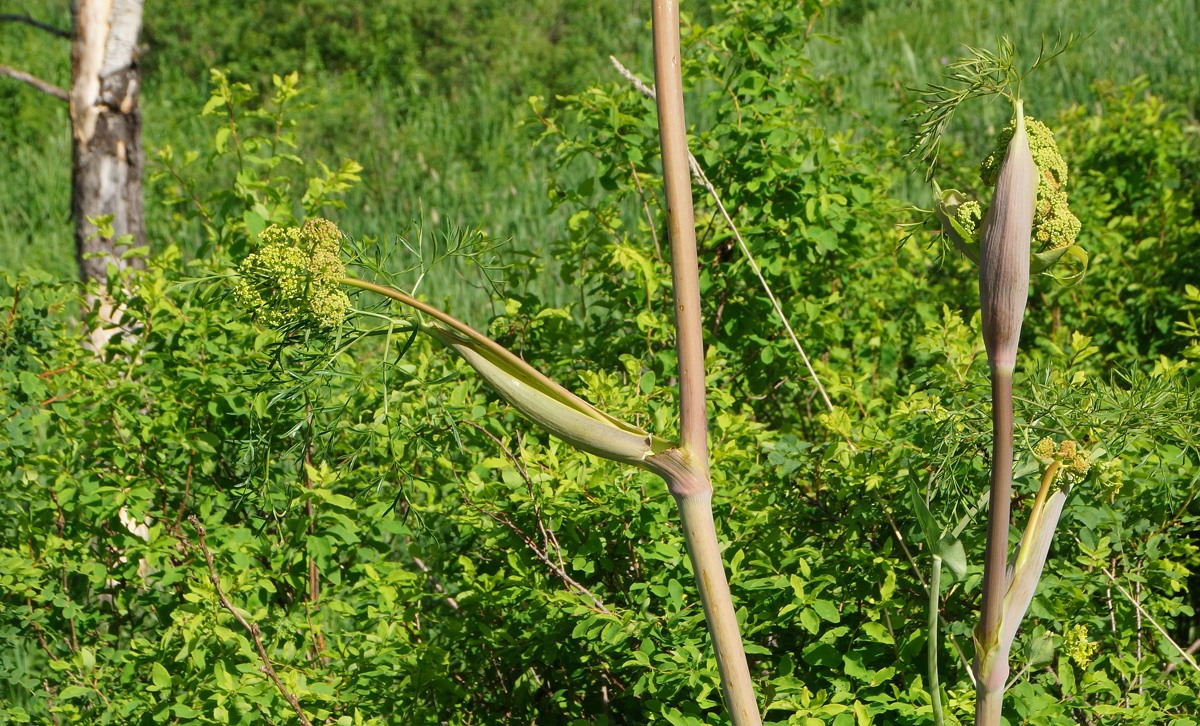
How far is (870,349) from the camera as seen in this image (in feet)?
7.59

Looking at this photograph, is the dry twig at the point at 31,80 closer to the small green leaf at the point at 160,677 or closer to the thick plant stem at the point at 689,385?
the small green leaf at the point at 160,677

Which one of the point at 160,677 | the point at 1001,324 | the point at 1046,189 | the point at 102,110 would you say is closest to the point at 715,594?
the point at 1001,324

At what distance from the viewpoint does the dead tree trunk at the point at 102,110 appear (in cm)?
→ 321

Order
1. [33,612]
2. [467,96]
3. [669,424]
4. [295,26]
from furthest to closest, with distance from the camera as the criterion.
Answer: [295,26]
[467,96]
[33,612]
[669,424]

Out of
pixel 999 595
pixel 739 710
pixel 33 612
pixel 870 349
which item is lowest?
pixel 33 612

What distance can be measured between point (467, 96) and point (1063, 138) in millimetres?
4901

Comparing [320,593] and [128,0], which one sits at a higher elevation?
[128,0]

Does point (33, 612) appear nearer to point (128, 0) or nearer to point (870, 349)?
point (870, 349)

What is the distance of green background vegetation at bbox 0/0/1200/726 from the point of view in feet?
4.31

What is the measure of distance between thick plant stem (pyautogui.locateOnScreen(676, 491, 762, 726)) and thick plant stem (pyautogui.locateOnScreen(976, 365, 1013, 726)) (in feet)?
0.63

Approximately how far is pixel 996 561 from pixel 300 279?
0.63 m

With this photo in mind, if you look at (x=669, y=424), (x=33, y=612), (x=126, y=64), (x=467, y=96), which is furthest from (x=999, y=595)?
(x=467, y=96)

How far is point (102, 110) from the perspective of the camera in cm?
325

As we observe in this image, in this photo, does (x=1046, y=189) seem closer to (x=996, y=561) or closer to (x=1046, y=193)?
(x=1046, y=193)
